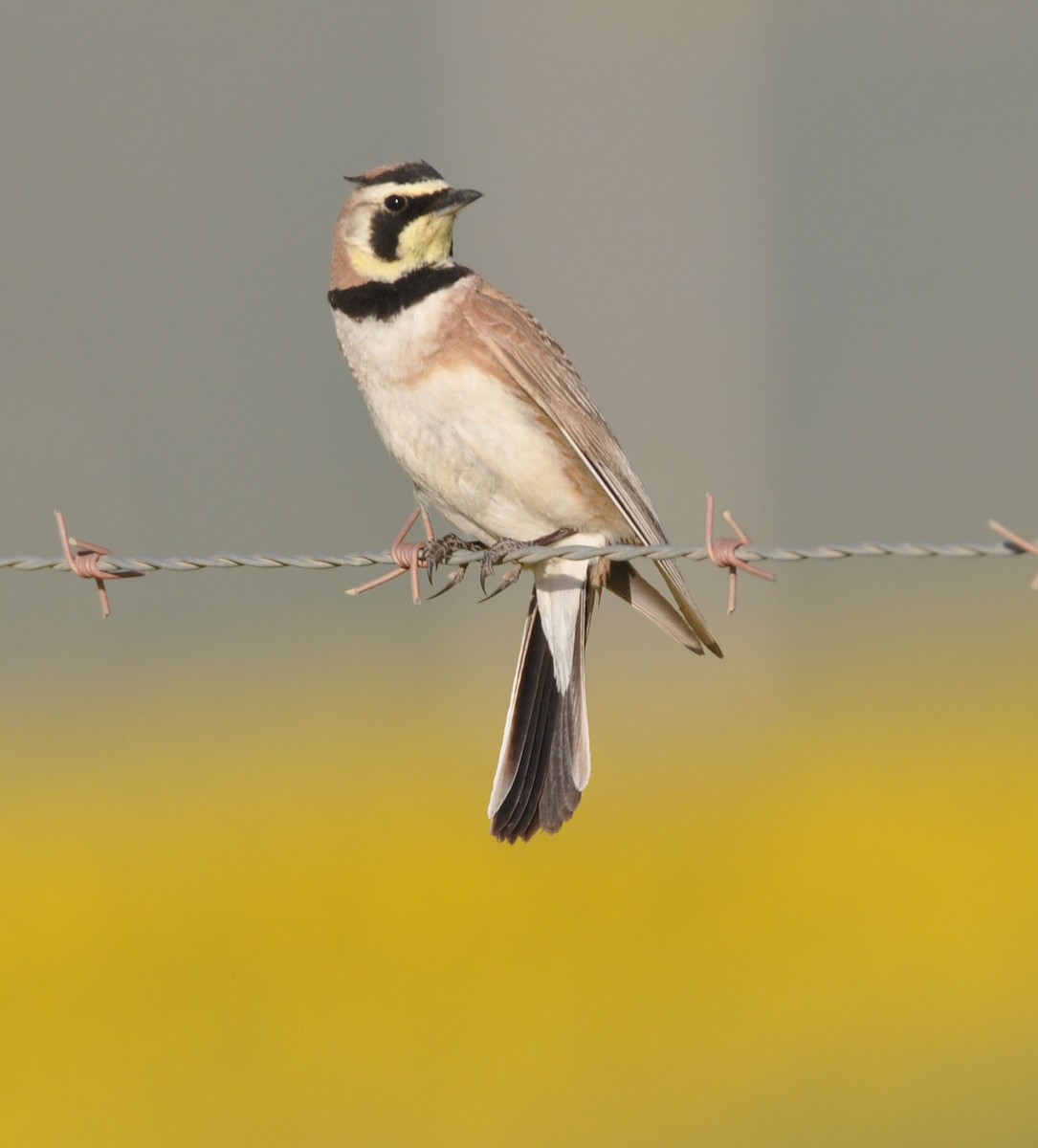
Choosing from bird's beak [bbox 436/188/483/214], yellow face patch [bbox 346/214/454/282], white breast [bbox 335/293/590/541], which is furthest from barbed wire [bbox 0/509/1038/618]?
bird's beak [bbox 436/188/483/214]

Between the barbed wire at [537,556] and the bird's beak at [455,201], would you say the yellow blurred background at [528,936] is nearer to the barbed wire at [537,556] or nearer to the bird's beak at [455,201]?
the barbed wire at [537,556]

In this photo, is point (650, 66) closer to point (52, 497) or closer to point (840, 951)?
point (52, 497)

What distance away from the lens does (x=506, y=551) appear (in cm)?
523

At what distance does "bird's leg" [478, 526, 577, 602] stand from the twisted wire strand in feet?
0.19

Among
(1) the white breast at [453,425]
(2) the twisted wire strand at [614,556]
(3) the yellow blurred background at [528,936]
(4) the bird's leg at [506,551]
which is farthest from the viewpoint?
(3) the yellow blurred background at [528,936]

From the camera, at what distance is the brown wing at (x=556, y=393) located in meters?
5.37

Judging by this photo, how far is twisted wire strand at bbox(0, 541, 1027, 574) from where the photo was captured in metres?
3.46

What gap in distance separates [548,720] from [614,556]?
5.03 ft

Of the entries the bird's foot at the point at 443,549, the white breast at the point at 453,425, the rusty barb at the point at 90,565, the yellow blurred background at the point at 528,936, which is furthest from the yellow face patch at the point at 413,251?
the yellow blurred background at the point at 528,936

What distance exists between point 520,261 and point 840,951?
31.4 feet

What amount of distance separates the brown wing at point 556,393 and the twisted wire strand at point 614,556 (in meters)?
0.52

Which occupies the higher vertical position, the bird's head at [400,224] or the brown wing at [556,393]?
the bird's head at [400,224]

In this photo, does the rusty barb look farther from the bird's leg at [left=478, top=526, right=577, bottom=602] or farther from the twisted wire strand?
the bird's leg at [left=478, top=526, right=577, bottom=602]

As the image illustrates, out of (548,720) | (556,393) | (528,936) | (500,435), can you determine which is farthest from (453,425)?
(528,936)
